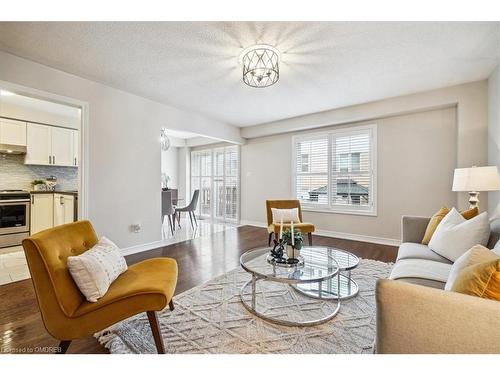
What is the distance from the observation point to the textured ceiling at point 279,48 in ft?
6.81

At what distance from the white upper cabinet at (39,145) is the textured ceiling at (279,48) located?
210 cm

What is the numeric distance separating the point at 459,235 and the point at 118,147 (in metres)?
4.04

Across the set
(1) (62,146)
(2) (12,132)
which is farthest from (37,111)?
(1) (62,146)

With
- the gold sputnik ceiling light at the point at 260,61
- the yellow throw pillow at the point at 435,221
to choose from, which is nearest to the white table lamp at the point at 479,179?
the yellow throw pillow at the point at 435,221

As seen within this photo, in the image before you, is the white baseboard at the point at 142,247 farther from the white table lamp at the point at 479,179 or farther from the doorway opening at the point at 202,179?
the white table lamp at the point at 479,179

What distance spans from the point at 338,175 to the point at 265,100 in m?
2.05

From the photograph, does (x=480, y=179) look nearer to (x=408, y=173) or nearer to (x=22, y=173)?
(x=408, y=173)

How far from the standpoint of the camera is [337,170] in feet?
15.3

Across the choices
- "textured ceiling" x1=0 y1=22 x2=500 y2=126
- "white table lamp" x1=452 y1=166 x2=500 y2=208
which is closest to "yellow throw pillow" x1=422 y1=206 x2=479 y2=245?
"white table lamp" x1=452 y1=166 x2=500 y2=208

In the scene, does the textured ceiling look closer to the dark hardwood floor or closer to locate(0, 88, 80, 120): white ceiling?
locate(0, 88, 80, 120): white ceiling

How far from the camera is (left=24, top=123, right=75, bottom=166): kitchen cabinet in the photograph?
4.13m
